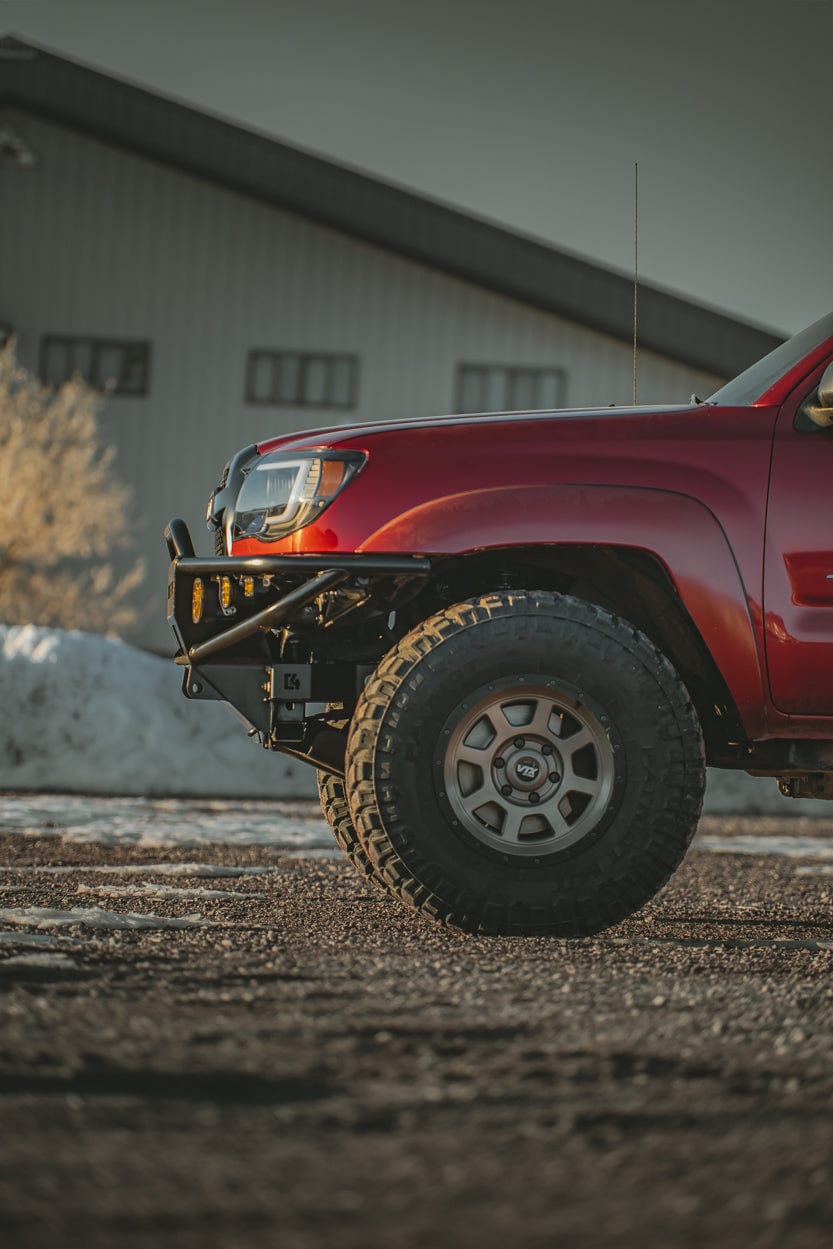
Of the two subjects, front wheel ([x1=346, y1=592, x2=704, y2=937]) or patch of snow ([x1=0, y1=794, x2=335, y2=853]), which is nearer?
front wheel ([x1=346, y1=592, x2=704, y2=937])

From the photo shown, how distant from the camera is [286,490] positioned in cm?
398

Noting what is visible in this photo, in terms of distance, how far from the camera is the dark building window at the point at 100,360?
21750 mm

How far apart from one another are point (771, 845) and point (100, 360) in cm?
1699

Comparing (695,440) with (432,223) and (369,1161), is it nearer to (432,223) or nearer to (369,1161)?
(369,1161)

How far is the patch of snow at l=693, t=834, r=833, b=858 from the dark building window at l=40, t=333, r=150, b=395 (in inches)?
636

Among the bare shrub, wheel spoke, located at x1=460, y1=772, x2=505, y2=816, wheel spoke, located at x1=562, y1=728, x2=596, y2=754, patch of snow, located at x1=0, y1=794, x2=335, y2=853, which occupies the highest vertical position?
the bare shrub

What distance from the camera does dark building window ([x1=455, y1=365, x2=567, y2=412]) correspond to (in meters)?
21.3

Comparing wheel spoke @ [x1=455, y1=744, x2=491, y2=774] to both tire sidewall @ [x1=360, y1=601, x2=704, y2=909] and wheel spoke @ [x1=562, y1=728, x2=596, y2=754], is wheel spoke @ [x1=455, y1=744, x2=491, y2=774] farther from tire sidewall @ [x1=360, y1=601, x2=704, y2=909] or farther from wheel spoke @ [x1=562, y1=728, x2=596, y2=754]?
wheel spoke @ [x1=562, y1=728, x2=596, y2=754]

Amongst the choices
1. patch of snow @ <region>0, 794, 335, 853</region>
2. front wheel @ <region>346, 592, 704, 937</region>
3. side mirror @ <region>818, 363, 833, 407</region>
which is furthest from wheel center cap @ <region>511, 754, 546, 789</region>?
patch of snow @ <region>0, 794, 335, 853</region>

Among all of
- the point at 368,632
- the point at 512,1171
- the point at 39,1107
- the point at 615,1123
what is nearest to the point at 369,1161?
the point at 512,1171

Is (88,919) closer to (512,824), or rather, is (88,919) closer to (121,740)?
(512,824)

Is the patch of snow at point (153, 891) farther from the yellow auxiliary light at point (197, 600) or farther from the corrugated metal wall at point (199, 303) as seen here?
the corrugated metal wall at point (199, 303)

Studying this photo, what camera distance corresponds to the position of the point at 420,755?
12.0ft

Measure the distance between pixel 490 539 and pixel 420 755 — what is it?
2.05ft
